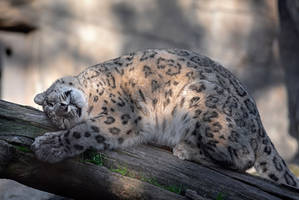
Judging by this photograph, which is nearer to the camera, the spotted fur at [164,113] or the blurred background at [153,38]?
the spotted fur at [164,113]

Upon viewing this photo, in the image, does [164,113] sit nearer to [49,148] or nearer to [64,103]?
[64,103]

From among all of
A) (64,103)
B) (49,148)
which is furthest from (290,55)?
(49,148)

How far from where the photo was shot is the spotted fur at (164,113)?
4.05 metres

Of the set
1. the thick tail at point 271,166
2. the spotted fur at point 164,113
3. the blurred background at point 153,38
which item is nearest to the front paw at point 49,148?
the spotted fur at point 164,113

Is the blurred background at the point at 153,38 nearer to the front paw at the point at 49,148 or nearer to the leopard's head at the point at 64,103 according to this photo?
the leopard's head at the point at 64,103

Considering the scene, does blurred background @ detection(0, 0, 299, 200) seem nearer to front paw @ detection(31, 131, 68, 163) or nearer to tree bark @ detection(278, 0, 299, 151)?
tree bark @ detection(278, 0, 299, 151)

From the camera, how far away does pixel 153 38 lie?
9781 millimetres

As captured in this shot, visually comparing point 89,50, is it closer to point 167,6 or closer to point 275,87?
point 167,6

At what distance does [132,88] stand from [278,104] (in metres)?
6.28

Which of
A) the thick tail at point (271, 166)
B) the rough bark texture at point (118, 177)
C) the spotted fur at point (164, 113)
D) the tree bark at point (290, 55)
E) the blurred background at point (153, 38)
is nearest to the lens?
the rough bark texture at point (118, 177)

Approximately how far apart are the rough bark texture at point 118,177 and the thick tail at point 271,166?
0.44m

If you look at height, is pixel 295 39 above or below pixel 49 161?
above

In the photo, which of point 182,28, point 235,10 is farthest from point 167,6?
point 235,10

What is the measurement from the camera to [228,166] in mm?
4012
